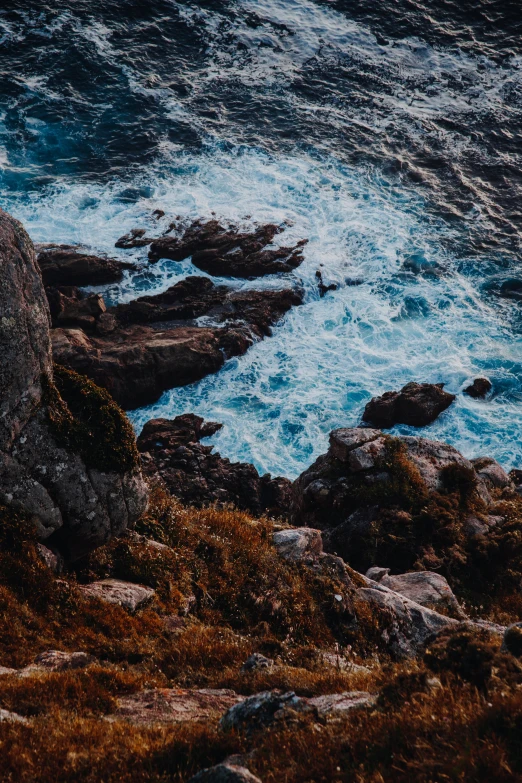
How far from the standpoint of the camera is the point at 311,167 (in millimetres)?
44938

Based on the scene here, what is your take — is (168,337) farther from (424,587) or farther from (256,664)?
(256,664)

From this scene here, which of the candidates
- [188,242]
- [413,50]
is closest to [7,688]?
[188,242]

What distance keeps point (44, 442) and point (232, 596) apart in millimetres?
4651

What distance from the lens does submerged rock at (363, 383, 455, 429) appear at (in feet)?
91.6

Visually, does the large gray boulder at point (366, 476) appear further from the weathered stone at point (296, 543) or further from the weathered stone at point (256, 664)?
the weathered stone at point (256, 664)

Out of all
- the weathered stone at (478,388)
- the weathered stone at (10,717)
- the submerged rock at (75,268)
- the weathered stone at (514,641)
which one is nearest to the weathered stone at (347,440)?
the weathered stone at (478,388)

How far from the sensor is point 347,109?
5206 cm

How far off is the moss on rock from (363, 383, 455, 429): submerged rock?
1751cm

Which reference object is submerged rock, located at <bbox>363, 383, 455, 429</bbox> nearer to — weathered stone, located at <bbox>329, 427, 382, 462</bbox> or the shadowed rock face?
weathered stone, located at <bbox>329, 427, 382, 462</bbox>

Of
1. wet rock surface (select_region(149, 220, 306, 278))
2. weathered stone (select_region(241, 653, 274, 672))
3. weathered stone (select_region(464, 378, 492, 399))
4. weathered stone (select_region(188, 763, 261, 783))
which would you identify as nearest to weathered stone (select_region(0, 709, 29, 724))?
weathered stone (select_region(188, 763, 261, 783))

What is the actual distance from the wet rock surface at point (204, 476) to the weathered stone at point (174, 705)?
13845mm

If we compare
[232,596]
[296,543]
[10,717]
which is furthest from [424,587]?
[10,717]

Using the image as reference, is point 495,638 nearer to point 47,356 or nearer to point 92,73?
point 47,356

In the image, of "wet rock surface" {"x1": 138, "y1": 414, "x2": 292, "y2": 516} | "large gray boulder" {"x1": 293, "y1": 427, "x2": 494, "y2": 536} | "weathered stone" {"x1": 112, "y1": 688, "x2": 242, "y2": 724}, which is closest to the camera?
"weathered stone" {"x1": 112, "y1": 688, "x2": 242, "y2": 724}
